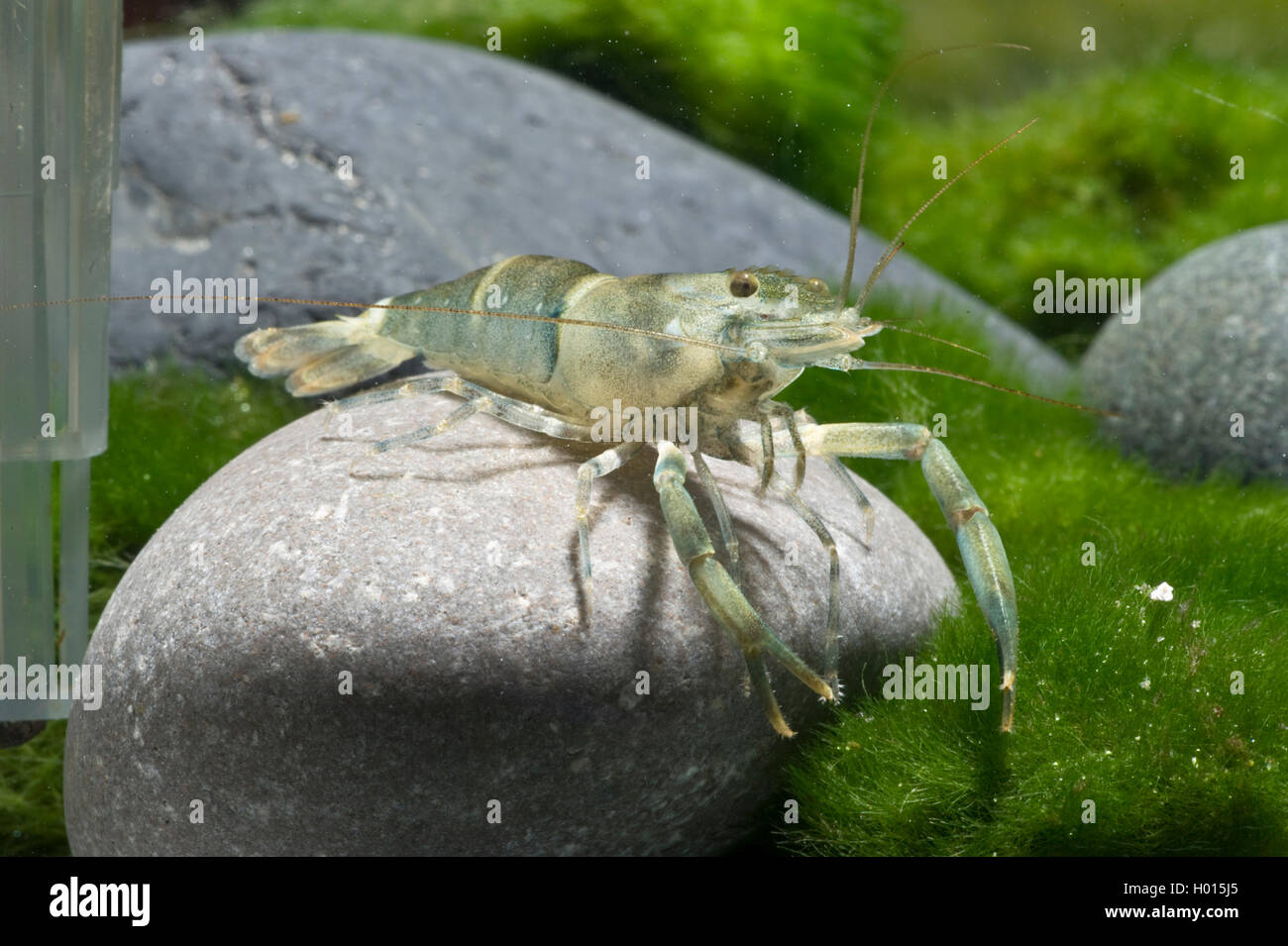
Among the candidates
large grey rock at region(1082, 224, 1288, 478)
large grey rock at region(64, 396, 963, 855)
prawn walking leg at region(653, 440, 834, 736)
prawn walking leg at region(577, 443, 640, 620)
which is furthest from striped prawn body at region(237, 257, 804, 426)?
large grey rock at region(1082, 224, 1288, 478)

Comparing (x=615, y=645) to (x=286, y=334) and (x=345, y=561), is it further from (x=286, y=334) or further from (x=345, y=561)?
(x=286, y=334)

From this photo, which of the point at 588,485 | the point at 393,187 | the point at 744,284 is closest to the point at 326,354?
the point at 393,187

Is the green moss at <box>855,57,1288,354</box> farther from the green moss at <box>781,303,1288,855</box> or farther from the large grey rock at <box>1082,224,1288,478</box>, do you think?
the green moss at <box>781,303,1288,855</box>

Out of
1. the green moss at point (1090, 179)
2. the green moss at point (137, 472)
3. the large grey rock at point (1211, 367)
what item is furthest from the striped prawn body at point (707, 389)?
the green moss at point (1090, 179)

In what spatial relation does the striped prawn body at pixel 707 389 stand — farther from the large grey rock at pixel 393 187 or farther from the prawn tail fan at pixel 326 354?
the large grey rock at pixel 393 187

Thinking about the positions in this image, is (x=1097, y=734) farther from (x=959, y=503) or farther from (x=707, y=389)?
(x=707, y=389)

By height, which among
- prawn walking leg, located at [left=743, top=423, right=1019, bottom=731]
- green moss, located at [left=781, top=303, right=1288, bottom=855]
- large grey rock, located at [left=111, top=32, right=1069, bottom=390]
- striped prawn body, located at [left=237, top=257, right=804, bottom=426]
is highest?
large grey rock, located at [left=111, top=32, right=1069, bottom=390]
